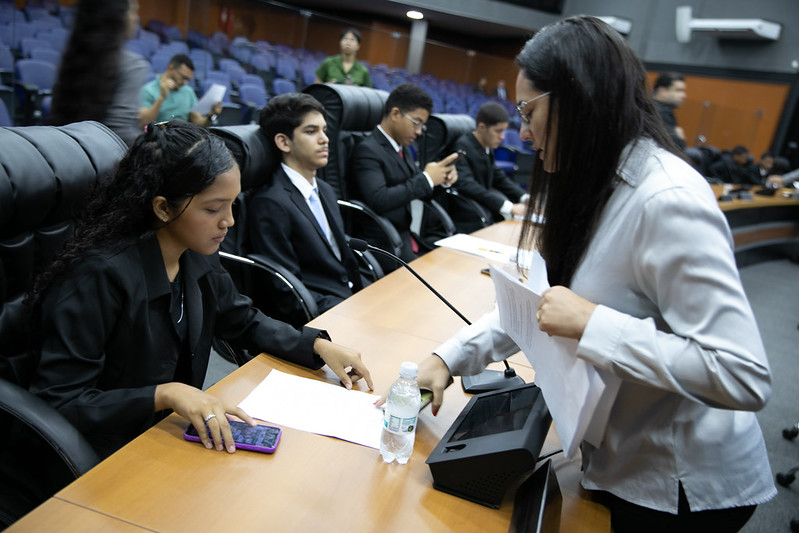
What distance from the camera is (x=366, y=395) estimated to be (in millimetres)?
1271

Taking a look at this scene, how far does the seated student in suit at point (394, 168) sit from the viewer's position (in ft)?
9.86

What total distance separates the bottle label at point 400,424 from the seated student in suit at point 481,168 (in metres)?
2.89

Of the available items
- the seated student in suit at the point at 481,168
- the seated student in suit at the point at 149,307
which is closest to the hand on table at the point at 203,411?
the seated student in suit at the point at 149,307

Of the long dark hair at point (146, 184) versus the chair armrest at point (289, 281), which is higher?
the long dark hair at point (146, 184)

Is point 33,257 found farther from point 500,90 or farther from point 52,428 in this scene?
point 500,90

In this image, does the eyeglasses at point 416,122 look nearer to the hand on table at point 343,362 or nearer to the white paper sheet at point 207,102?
the white paper sheet at point 207,102

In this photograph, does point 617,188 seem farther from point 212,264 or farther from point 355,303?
point 355,303

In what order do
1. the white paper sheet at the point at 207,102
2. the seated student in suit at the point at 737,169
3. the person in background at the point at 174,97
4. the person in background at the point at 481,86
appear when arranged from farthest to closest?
the person in background at the point at 481,86 < the seated student in suit at the point at 737,169 < the person in background at the point at 174,97 < the white paper sheet at the point at 207,102

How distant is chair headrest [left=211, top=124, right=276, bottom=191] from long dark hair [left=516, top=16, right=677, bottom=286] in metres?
1.31

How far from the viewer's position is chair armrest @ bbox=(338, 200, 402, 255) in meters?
2.85

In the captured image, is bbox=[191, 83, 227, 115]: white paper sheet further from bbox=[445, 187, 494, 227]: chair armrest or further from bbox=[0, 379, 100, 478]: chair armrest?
bbox=[0, 379, 100, 478]: chair armrest

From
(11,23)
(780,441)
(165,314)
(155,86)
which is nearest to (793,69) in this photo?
(780,441)

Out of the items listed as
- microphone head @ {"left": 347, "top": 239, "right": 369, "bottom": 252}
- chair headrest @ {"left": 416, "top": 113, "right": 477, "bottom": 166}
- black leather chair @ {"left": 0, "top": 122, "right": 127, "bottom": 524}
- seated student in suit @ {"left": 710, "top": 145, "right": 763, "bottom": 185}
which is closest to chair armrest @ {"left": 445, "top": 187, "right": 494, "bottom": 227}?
chair headrest @ {"left": 416, "top": 113, "right": 477, "bottom": 166}

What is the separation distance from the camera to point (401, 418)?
1016 mm
